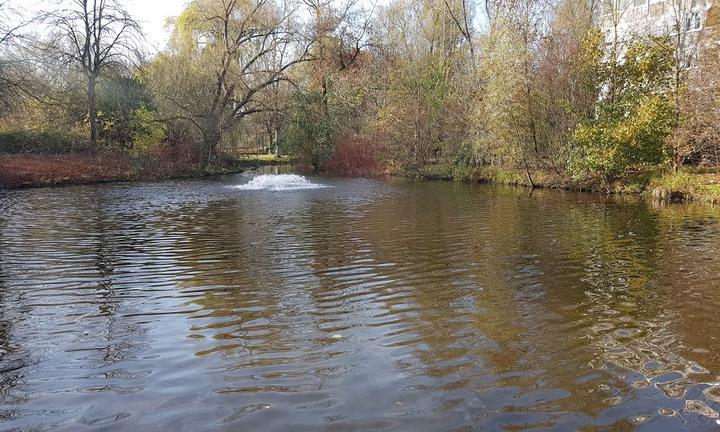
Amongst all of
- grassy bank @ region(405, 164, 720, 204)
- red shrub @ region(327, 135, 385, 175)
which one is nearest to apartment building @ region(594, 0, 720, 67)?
grassy bank @ region(405, 164, 720, 204)

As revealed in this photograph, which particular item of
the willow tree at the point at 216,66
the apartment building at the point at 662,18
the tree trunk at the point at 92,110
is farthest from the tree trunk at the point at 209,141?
the apartment building at the point at 662,18

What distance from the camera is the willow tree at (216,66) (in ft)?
122

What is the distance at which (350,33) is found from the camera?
40.3m

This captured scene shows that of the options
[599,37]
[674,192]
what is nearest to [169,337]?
[674,192]

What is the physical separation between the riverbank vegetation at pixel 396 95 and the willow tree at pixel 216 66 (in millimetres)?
131

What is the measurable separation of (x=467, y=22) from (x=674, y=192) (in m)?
22.2

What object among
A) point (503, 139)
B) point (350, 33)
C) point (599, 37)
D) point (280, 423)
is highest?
point (350, 33)

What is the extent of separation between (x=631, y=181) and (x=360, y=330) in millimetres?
20668

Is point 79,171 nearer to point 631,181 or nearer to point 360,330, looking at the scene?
→ point 631,181

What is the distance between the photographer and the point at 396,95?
3531 cm

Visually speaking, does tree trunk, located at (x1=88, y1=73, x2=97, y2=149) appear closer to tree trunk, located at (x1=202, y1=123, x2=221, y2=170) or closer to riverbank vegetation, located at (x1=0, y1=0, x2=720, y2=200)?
riverbank vegetation, located at (x1=0, y1=0, x2=720, y2=200)

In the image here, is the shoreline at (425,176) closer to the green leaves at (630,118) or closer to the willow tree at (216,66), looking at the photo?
the green leaves at (630,118)

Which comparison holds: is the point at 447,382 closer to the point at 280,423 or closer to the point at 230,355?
the point at 280,423

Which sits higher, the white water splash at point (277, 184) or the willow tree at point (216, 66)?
the willow tree at point (216, 66)
